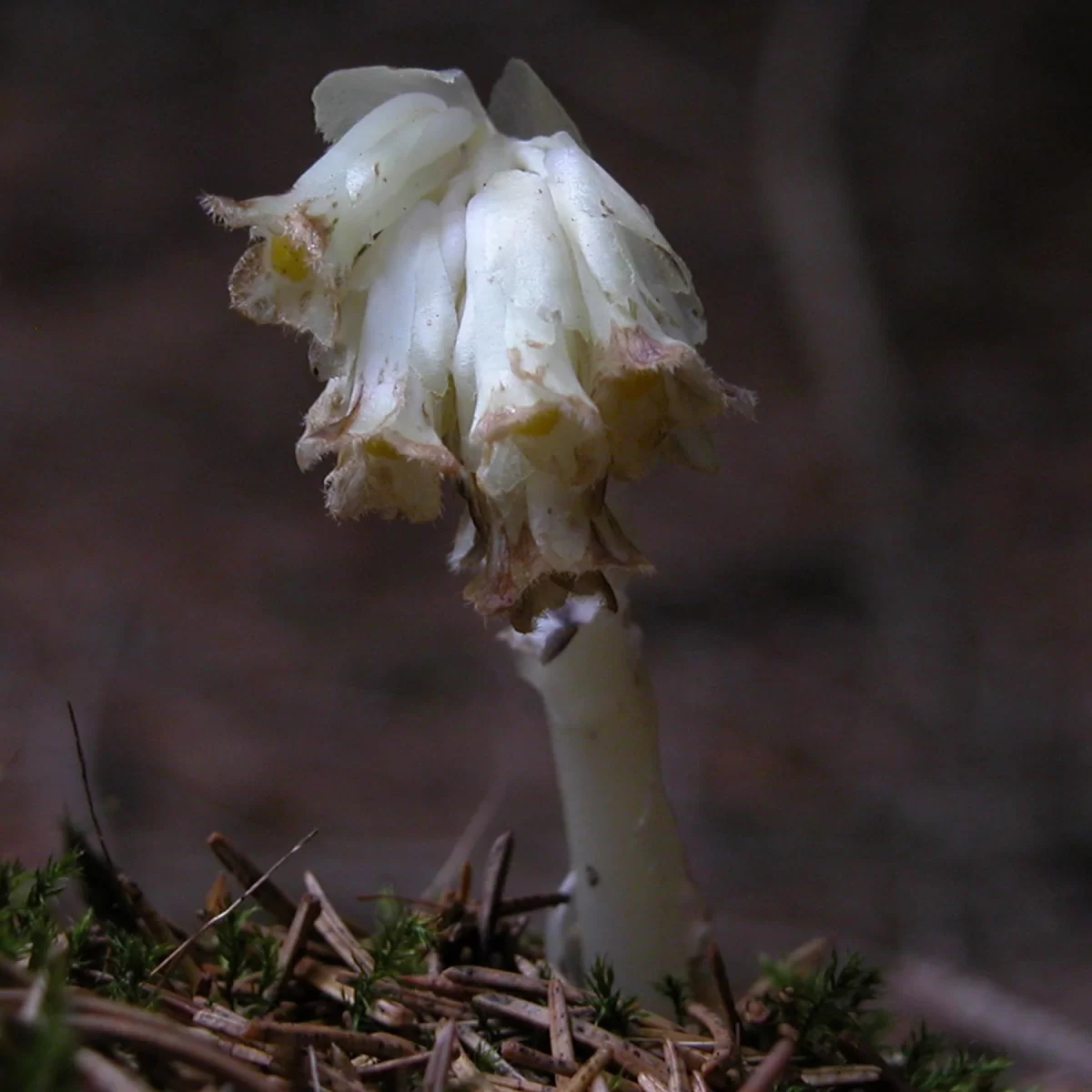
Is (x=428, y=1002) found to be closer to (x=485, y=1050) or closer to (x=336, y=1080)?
(x=485, y=1050)

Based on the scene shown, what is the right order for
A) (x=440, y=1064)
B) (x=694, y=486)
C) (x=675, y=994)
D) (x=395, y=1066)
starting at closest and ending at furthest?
(x=440, y=1064)
(x=395, y=1066)
(x=675, y=994)
(x=694, y=486)

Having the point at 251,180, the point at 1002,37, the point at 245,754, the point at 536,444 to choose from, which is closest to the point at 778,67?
the point at 1002,37

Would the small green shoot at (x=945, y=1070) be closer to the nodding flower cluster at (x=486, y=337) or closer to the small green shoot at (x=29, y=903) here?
the nodding flower cluster at (x=486, y=337)

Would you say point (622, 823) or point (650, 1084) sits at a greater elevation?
point (622, 823)

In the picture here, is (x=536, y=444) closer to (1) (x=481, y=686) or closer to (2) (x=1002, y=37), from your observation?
(1) (x=481, y=686)

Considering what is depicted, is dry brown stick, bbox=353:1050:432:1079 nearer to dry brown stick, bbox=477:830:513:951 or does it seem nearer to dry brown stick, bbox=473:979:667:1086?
dry brown stick, bbox=473:979:667:1086

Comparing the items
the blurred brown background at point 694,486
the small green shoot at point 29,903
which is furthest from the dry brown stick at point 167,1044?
the blurred brown background at point 694,486

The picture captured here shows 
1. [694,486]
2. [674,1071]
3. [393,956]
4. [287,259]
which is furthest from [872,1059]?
[694,486]

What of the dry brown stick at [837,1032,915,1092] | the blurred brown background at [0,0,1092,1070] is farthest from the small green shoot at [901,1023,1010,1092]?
the blurred brown background at [0,0,1092,1070]
